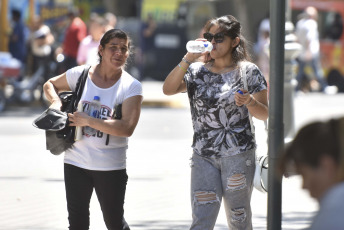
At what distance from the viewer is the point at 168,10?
974 inches

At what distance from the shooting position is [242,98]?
4.88 m

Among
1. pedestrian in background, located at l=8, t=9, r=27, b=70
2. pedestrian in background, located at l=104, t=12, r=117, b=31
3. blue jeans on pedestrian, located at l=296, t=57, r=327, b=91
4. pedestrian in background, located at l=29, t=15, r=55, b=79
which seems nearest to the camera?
pedestrian in background, located at l=104, t=12, r=117, b=31

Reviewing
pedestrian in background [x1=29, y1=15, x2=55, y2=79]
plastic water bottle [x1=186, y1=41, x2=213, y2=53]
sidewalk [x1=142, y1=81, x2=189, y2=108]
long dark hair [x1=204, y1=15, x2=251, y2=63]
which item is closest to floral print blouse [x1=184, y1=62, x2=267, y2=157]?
long dark hair [x1=204, y1=15, x2=251, y2=63]

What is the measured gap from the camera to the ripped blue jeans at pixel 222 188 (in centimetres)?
508

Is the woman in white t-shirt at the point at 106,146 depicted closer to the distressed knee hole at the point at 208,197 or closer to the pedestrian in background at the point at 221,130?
the pedestrian in background at the point at 221,130

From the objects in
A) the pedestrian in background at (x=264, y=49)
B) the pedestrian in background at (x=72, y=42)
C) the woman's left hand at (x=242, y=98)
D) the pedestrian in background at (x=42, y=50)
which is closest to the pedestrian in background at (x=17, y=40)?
the pedestrian in background at (x=42, y=50)

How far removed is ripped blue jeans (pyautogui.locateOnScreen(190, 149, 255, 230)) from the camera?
508 cm

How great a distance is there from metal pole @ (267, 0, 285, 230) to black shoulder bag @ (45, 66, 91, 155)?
152 cm

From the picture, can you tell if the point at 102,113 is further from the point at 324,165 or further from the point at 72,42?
the point at 72,42

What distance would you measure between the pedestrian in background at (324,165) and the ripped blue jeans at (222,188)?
253cm

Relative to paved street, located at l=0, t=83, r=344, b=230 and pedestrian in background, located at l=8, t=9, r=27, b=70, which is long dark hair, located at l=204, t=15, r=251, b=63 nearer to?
paved street, located at l=0, t=83, r=344, b=230

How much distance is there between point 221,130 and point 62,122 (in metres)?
0.98

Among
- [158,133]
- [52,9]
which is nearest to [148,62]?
[52,9]

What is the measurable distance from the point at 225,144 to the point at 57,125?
1.03 meters
